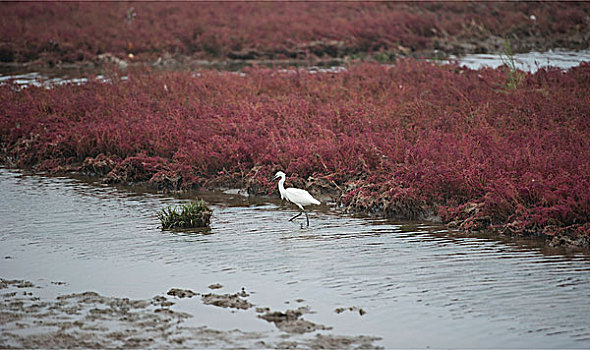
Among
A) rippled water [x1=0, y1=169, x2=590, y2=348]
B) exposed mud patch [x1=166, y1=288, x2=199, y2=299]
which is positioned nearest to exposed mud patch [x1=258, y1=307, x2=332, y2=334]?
rippled water [x1=0, y1=169, x2=590, y2=348]

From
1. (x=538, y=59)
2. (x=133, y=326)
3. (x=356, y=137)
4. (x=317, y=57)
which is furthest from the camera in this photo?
(x=317, y=57)

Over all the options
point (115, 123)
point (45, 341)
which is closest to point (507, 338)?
point (45, 341)

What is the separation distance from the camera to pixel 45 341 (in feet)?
19.3

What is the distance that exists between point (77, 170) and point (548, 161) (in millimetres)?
9290

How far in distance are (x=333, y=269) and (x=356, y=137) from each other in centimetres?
541

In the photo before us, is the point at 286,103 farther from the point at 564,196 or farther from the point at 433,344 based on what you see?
the point at 433,344

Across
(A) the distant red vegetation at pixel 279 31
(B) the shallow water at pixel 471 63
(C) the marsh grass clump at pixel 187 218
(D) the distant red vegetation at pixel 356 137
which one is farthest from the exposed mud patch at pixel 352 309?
(A) the distant red vegetation at pixel 279 31

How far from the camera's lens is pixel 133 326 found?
20.5 feet

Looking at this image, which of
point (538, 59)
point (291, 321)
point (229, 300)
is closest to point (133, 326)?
point (229, 300)

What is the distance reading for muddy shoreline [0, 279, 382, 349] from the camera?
5840 millimetres

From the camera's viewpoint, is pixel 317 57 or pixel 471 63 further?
pixel 317 57

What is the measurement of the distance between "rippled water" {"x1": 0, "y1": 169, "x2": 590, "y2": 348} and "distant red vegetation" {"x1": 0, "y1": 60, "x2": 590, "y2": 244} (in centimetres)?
80

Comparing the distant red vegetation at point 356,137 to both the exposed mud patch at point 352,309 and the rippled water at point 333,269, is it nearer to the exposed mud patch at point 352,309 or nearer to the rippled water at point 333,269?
the rippled water at point 333,269

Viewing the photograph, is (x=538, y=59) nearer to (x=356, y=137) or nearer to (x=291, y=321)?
(x=356, y=137)
